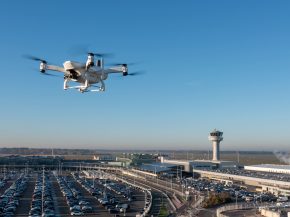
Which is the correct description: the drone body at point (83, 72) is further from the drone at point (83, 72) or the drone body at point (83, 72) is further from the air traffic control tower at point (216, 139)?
the air traffic control tower at point (216, 139)

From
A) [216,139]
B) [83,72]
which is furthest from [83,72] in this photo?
[216,139]

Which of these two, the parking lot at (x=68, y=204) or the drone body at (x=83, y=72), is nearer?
the drone body at (x=83, y=72)

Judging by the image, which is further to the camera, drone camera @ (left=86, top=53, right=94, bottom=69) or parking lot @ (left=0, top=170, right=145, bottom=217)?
parking lot @ (left=0, top=170, right=145, bottom=217)

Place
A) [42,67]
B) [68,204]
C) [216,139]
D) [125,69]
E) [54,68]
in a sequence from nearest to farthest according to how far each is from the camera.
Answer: [42,67] < [54,68] < [125,69] < [68,204] < [216,139]

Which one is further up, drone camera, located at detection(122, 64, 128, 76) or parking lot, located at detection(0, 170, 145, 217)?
drone camera, located at detection(122, 64, 128, 76)

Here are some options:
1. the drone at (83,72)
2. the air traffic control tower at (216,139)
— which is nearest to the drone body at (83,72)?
the drone at (83,72)

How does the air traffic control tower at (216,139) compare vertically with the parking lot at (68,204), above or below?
above

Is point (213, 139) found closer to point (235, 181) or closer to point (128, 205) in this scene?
point (235, 181)

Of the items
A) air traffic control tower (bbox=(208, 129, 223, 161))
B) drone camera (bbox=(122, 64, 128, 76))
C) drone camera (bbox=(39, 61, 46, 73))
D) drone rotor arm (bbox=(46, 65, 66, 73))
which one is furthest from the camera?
air traffic control tower (bbox=(208, 129, 223, 161))

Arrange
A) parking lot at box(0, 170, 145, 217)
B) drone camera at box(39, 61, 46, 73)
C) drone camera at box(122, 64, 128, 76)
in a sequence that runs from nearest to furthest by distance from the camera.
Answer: drone camera at box(39, 61, 46, 73), drone camera at box(122, 64, 128, 76), parking lot at box(0, 170, 145, 217)

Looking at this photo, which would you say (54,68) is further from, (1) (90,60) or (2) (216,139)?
(2) (216,139)

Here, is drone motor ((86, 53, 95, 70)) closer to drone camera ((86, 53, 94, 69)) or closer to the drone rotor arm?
drone camera ((86, 53, 94, 69))

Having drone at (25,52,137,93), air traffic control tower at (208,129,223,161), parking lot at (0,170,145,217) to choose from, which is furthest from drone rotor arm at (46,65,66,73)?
air traffic control tower at (208,129,223,161)
